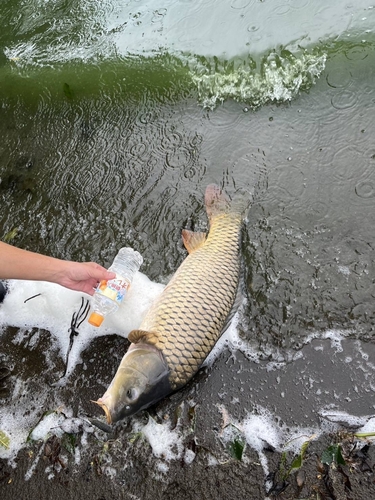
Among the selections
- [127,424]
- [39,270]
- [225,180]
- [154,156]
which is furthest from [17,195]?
[127,424]

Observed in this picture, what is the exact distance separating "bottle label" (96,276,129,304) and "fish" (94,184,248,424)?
32 centimetres

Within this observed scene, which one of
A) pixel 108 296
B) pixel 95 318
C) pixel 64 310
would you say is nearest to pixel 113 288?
pixel 108 296

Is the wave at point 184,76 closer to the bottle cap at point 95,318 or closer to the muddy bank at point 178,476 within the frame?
the bottle cap at point 95,318

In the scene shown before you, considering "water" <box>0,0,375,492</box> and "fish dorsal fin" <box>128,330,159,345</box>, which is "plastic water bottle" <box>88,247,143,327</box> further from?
"water" <box>0,0,375,492</box>

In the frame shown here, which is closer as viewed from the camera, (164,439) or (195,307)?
(164,439)

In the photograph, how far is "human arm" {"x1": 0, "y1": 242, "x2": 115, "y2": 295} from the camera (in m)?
2.88

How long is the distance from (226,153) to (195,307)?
2087 millimetres

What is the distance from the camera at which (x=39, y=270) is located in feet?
9.69

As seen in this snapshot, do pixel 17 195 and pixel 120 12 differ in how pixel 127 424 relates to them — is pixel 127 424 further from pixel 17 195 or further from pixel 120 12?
pixel 120 12

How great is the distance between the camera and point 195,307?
301 centimetres

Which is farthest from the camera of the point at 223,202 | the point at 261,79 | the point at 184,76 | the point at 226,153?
the point at 184,76

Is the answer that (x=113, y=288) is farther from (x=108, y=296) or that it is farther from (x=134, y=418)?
(x=134, y=418)

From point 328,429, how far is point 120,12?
650cm

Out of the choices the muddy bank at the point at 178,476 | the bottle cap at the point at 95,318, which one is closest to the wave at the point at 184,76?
the bottle cap at the point at 95,318
